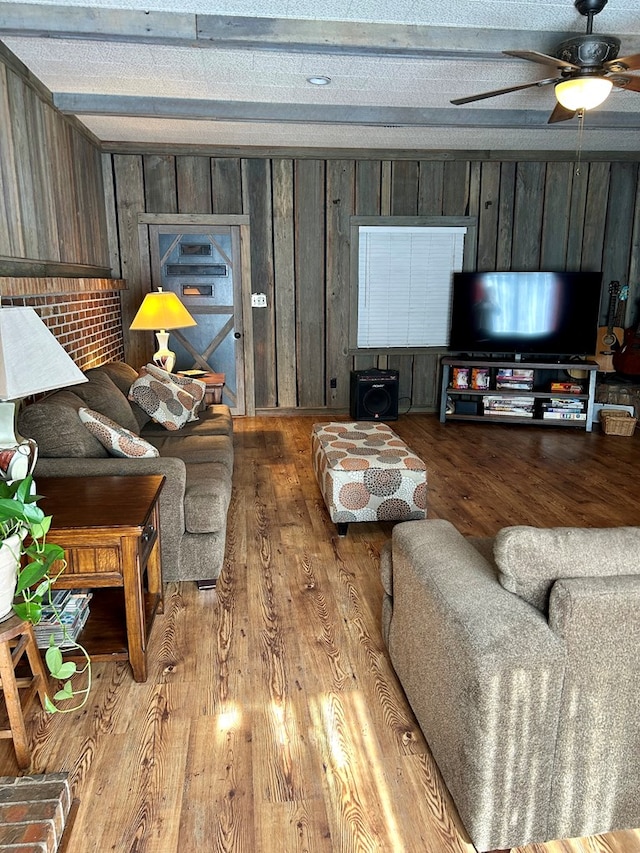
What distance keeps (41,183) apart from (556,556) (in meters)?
3.81

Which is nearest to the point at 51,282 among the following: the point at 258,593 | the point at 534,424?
the point at 258,593

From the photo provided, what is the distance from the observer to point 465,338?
21.3ft

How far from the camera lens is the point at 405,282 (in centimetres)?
661

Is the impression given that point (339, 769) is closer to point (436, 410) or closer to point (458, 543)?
point (458, 543)

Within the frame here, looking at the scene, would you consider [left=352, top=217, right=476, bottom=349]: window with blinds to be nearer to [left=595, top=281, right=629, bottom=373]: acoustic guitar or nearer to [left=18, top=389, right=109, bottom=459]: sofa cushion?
[left=595, top=281, right=629, bottom=373]: acoustic guitar

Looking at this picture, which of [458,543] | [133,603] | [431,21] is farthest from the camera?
[431,21]

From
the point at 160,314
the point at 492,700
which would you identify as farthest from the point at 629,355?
the point at 492,700

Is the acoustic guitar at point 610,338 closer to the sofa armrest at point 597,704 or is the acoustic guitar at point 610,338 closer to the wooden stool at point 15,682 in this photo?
the sofa armrest at point 597,704

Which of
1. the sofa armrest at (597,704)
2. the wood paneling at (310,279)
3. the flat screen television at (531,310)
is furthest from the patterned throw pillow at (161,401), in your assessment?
the flat screen television at (531,310)

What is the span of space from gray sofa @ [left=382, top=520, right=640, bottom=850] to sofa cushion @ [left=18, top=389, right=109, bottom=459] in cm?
187

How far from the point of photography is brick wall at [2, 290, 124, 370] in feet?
12.6

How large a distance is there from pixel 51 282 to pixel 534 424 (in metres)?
4.66

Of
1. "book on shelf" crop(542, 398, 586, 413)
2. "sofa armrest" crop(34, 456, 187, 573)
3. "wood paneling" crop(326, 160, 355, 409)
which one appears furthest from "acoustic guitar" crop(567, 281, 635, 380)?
"sofa armrest" crop(34, 456, 187, 573)

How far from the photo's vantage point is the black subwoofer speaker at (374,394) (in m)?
6.32
